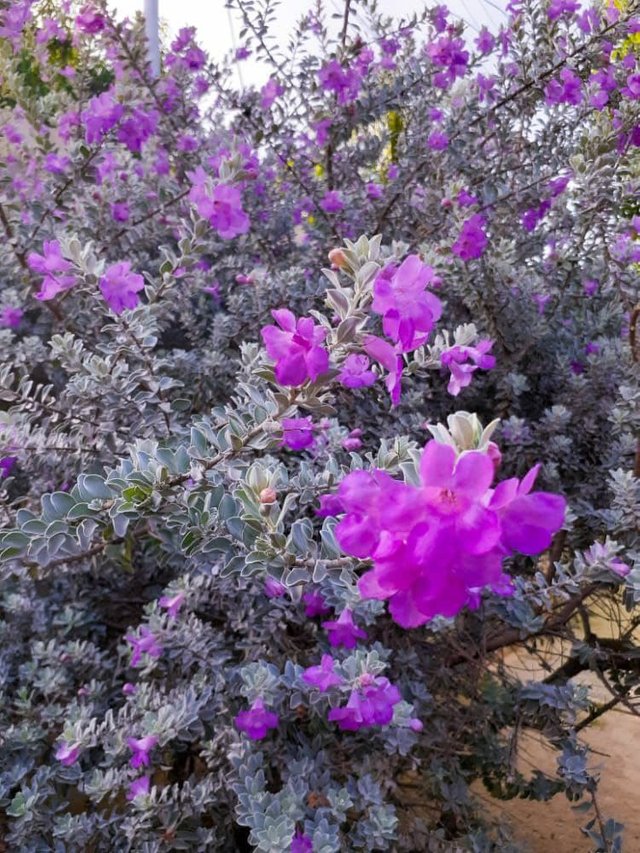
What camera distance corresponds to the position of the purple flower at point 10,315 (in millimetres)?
2275

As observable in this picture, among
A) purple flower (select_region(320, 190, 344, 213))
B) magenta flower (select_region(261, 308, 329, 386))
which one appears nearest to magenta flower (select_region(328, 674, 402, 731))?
magenta flower (select_region(261, 308, 329, 386))

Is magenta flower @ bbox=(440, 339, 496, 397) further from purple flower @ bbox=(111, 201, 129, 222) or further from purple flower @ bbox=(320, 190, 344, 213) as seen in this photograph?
purple flower @ bbox=(111, 201, 129, 222)

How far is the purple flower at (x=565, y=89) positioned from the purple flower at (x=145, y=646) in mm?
1920

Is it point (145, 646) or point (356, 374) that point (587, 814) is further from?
A: point (356, 374)

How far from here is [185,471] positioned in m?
1.06

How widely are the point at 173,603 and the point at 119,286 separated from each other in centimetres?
65

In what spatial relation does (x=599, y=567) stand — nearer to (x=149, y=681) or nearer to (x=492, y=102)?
(x=149, y=681)

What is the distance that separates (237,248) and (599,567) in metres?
1.63

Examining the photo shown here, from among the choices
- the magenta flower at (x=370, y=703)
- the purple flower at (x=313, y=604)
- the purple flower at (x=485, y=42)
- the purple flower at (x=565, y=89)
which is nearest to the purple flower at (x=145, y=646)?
the purple flower at (x=313, y=604)

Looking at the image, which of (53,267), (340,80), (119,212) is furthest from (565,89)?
(53,267)

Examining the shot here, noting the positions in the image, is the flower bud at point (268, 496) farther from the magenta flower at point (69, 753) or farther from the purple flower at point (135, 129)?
the purple flower at point (135, 129)

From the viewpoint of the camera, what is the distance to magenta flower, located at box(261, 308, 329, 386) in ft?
2.82

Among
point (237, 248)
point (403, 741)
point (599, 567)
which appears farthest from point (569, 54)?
point (403, 741)

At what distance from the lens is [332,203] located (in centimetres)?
252
